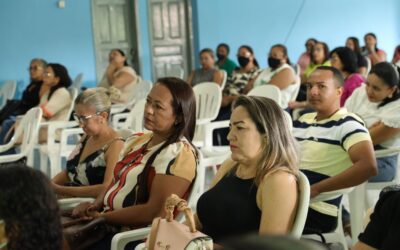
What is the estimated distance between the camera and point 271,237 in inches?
20.5

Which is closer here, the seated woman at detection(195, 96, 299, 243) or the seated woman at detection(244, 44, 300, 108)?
the seated woman at detection(195, 96, 299, 243)

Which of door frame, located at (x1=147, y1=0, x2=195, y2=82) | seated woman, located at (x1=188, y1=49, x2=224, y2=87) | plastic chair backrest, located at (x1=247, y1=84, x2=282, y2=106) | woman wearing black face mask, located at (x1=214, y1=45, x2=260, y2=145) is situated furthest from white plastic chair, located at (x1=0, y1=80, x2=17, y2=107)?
plastic chair backrest, located at (x1=247, y1=84, x2=282, y2=106)

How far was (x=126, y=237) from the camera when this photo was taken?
77.2 inches

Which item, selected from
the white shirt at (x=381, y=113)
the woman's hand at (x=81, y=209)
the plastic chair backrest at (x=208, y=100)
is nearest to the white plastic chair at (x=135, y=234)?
the woman's hand at (x=81, y=209)

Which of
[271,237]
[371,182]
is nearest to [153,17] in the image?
[371,182]

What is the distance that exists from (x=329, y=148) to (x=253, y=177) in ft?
2.55

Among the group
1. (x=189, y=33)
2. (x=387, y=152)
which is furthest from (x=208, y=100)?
(x=189, y=33)

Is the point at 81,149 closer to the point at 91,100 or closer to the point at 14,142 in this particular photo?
the point at 91,100

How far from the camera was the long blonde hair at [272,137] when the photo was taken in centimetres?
172

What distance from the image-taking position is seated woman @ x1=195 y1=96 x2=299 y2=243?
1.64m

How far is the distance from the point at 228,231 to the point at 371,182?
1.45 m

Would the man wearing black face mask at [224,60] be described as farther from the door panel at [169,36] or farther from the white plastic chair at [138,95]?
the white plastic chair at [138,95]

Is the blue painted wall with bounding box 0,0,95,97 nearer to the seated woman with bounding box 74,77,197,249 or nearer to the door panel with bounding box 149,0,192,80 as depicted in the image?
the door panel with bounding box 149,0,192,80

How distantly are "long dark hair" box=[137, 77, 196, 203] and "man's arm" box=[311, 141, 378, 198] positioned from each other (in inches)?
21.3
